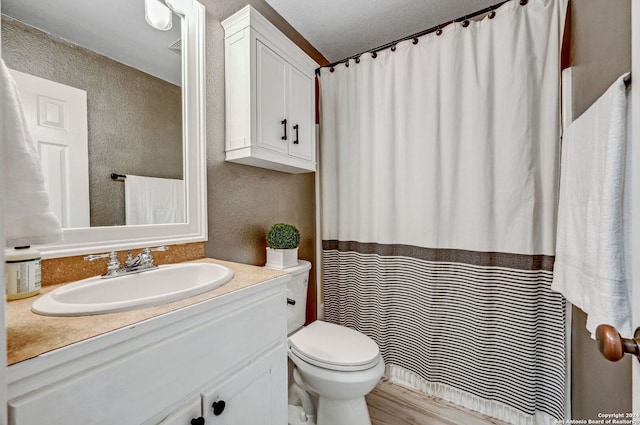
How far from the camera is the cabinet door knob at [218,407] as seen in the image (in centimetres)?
68

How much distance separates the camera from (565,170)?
1.01 metres

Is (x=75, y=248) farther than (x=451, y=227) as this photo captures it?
No

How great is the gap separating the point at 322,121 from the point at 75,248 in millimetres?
1587

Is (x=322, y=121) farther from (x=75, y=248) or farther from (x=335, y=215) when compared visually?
(x=75, y=248)

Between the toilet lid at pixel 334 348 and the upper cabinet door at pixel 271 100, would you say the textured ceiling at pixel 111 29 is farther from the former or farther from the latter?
the toilet lid at pixel 334 348

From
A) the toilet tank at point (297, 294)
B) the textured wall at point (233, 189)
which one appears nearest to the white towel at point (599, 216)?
the toilet tank at point (297, 294)

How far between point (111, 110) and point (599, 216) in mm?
1600

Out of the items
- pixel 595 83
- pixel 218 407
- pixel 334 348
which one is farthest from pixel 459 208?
pixel 218 407

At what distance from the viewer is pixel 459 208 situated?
1462mm

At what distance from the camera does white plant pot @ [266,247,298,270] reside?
1.44 metres

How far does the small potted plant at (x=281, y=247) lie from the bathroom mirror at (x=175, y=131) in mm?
374

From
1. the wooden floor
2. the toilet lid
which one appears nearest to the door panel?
the toilet lid

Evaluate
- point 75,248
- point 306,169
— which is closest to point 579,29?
point 306,169

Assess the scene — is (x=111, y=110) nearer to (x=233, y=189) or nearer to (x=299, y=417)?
(x=233, y=189)
